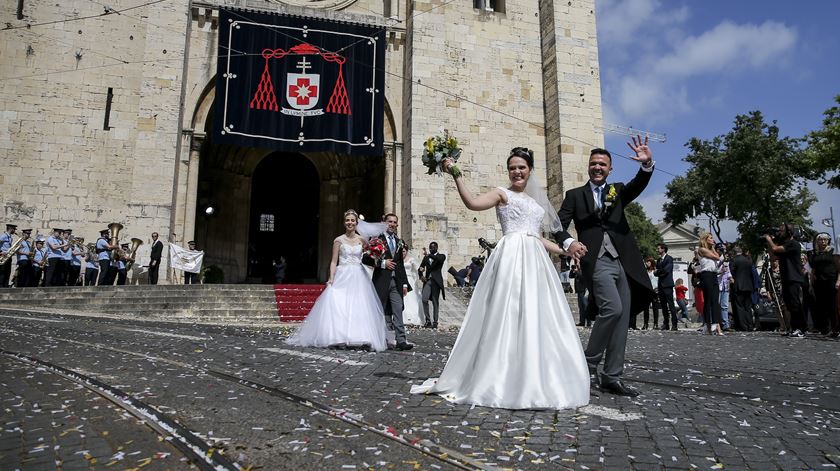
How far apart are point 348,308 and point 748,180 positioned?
2938 centimetres

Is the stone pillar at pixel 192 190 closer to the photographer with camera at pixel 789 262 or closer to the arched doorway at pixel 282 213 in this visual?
the arched doorway at pixel 282 213

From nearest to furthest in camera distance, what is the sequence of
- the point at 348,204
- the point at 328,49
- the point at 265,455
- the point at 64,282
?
the point at 265,455
the point at 64,282
the point at 328,49
the point at 348,204

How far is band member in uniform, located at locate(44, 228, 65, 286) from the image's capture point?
14625mm

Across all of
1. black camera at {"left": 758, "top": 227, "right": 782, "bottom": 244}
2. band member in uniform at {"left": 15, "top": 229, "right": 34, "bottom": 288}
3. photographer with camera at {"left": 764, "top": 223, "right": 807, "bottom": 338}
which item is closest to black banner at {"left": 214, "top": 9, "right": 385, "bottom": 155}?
band member in uniform at {"left": 15, "top": 229, "right": 34, "bottom": 288}

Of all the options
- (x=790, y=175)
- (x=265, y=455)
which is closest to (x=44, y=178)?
(x=265, y=455)

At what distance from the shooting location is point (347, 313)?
22.6 ft

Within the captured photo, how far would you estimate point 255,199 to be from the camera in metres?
24.9

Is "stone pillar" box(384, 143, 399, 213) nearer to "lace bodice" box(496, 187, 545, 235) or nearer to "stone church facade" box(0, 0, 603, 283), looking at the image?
"stone church facade" box(0, 0, 603, 283)

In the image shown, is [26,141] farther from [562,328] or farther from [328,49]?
[562,328]

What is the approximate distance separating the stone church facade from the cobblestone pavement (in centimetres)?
1276

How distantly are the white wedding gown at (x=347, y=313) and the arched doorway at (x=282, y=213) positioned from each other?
1697 centimetres

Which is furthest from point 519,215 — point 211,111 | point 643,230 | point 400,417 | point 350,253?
point 643,230

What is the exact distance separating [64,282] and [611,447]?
1672 centimetres

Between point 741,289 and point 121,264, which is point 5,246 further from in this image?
point 741,289
